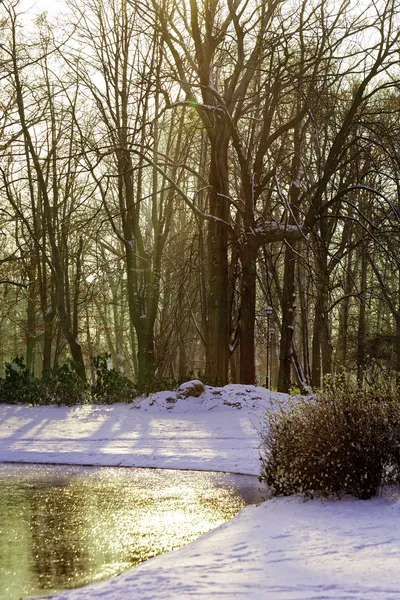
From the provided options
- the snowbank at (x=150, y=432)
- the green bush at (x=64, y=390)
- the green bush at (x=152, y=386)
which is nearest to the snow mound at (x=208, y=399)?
the snowbank at (x=150, y=432)

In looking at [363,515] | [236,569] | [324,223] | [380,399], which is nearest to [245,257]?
[324,223]

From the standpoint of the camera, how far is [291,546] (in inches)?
264

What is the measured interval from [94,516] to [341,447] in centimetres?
295

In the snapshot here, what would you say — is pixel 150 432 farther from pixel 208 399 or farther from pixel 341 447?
pixel 341 447

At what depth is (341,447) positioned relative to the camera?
8555 millimetres

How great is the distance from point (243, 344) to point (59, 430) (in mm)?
6264

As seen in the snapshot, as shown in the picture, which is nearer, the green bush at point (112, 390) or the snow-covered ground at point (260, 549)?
the snow-covered ground at point (260, 549)

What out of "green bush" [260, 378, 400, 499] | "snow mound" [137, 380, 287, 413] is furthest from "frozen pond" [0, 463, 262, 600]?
"snow mound" [137, 380, 287, 413]

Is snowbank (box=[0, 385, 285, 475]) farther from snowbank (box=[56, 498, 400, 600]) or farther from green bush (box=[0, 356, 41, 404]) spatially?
snowbank (box=[56, 498, 400, 600])

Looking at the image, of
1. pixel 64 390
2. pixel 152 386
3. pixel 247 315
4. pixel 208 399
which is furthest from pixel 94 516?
pixel 247 315

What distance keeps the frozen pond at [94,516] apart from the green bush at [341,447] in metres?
0.97

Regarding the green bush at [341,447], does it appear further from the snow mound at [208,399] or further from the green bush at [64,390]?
the green bush at [64,390]

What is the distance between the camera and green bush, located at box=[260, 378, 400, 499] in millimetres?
8547

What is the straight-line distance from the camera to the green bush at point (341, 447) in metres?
8.55
